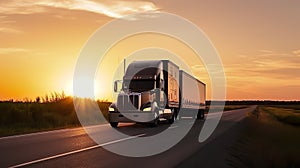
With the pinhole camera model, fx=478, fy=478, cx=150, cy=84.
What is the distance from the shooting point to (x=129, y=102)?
85.9 ft

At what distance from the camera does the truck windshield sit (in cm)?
2703

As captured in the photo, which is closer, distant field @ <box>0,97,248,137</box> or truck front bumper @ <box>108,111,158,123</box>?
truck front bumper @ <box>108,111,158,123</box>

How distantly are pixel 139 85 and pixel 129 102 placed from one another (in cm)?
152

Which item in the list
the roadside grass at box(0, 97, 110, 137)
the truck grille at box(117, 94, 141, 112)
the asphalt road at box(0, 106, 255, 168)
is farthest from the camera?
the roadside grass at box(0, 97, 110, 137)

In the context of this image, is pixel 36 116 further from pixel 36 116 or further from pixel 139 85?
pixel 139 85

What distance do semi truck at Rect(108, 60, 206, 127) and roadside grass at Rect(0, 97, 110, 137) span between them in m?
3.53

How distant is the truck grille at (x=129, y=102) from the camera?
26109 millimetres

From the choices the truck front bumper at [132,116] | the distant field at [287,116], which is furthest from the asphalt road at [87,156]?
the distant field at [287,116]

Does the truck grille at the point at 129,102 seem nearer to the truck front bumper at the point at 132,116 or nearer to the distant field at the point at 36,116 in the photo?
the truck front bumper at the point at 132,116

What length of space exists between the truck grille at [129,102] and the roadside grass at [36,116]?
11.6 ft

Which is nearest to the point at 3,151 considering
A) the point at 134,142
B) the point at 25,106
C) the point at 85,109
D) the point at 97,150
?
the point at 97,150

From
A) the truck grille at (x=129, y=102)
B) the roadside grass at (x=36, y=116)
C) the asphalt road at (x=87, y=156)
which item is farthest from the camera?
the roadside grass at (x=36, y=116)

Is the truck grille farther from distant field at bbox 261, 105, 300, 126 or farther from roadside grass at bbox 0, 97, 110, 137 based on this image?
distant field at bbox 261, 105, 300, 126

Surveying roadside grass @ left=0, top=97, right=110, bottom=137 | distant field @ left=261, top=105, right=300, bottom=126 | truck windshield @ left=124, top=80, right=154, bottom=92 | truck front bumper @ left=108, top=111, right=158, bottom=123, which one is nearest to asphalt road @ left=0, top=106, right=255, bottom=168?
truck front bumper @ left=108, top=111, right=158, bottom=123
